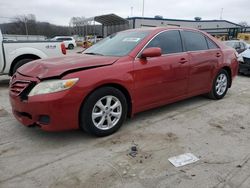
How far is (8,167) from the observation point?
2846 mm

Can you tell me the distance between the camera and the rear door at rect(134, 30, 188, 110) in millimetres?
3848

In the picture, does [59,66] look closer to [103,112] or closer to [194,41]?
[103,112]

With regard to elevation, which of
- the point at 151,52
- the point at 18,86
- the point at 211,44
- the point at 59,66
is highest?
the point at 211,44

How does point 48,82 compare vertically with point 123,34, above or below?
below

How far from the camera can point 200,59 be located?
479 centimetres

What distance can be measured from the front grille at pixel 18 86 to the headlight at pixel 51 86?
185 mm

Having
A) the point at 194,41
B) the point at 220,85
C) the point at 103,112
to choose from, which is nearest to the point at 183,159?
the point at 103,112

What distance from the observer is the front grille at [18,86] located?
327 cm

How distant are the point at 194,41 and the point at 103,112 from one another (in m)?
2.50

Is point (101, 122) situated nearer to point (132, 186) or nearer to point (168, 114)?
point (132, 186)

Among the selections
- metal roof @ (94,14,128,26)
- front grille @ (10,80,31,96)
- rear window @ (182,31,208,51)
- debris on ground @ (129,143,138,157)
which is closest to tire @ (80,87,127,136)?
debris on ground @ (129,143,138,157)

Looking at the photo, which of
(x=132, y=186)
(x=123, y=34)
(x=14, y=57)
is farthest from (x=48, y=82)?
(x=14, y=57)

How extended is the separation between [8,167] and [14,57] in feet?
15.4

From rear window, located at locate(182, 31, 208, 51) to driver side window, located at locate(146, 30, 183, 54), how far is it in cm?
19
